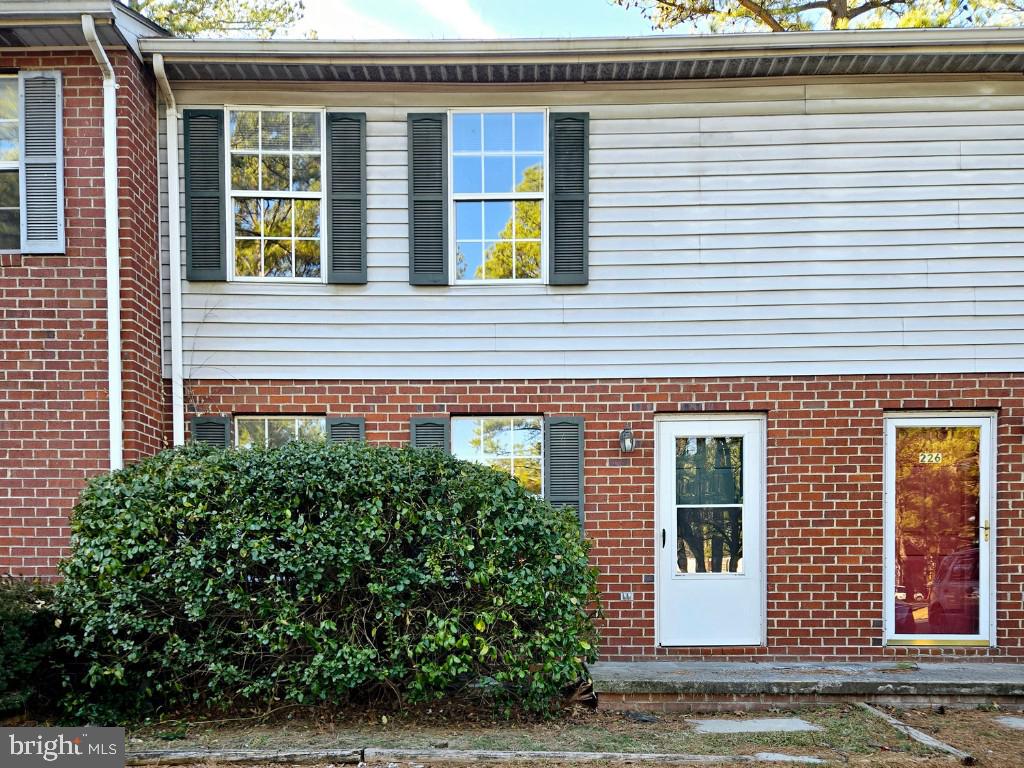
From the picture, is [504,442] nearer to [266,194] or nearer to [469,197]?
[469,197]

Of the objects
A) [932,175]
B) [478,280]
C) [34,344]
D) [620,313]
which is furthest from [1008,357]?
[34,344]

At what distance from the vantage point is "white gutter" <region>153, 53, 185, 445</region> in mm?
6426

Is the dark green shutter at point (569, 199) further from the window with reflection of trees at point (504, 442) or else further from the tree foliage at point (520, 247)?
the window with reflection of trees at point (504, 442)

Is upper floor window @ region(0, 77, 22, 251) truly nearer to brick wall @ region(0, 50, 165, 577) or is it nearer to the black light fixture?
brick wall @ region(0, 50, 165, 577)

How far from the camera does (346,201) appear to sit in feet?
21.6

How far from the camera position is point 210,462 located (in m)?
5.02

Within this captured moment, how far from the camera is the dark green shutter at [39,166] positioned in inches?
237

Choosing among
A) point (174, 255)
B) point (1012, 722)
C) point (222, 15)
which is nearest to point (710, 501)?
point (1012, 722)

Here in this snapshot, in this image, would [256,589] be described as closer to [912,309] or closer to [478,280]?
[478,280]

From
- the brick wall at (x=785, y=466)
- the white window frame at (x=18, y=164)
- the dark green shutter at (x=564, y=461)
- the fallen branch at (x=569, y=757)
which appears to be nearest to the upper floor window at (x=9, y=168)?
the white window frame at (x=18, y=164)

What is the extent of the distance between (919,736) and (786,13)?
1096cm

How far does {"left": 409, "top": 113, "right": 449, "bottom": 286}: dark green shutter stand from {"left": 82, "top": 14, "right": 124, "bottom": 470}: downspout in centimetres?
230

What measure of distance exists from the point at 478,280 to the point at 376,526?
2.67 metres

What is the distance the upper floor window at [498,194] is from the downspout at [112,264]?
8.80 ft
